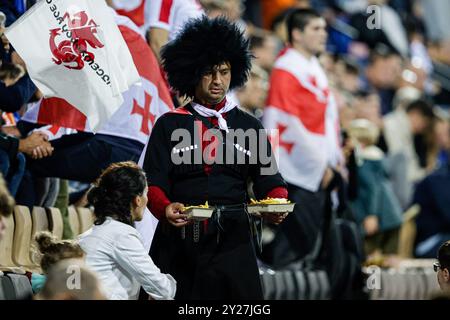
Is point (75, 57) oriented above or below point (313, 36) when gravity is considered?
below

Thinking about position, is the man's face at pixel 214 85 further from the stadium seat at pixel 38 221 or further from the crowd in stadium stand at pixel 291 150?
the stadium seat at pixel 38 221

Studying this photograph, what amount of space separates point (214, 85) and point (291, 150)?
16.0 feet

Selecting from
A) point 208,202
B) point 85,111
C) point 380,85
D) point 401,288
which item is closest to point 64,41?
point 85,111

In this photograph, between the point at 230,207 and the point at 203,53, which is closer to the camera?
the point at 230,207

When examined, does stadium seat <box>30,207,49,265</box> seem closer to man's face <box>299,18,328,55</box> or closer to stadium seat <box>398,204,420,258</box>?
man's face <box>299,18,328,55</box>

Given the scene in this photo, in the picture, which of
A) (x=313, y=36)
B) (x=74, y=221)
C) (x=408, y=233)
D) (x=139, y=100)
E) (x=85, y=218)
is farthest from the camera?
(x=408, y=233)

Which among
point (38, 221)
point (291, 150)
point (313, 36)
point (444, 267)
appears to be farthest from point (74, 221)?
point (313, 36)

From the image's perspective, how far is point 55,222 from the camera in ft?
30.4

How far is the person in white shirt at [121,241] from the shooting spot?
7.62m

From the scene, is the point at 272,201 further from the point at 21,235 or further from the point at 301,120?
the point at 301,120

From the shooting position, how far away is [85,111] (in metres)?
8.78

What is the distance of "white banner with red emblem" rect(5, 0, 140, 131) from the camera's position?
8.67m

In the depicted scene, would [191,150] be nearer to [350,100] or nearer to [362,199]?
[362,199]

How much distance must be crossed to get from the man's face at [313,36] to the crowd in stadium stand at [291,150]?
1 centimetres
